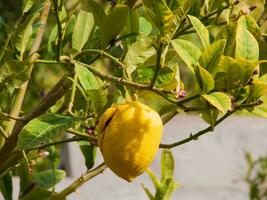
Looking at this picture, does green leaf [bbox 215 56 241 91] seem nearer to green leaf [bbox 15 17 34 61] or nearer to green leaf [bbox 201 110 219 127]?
green leaf [bbox 201 110 219 127]

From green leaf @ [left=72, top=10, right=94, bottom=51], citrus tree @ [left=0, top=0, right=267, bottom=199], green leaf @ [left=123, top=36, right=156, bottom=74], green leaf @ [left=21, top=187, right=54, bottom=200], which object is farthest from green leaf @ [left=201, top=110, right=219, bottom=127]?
green leaf @ [left=21, top=187, right=54, bottom=200]

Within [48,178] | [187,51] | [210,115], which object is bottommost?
[48,178]

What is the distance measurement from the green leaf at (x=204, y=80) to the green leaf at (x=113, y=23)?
0.11 m

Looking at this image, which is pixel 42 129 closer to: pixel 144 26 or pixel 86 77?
pixel 86 77

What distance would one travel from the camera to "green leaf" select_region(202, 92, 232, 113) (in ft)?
2.47

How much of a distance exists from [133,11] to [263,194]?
1.50m

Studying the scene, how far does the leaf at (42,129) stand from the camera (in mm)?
772

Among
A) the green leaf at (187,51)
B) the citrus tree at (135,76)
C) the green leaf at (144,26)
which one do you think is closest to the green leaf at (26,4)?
the citrus tree at (135,76)

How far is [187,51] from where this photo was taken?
2.66 ft

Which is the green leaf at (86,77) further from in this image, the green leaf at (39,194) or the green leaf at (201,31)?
the green leaf at (39,194)

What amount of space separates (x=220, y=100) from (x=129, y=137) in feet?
0.38

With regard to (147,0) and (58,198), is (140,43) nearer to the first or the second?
(147,0)

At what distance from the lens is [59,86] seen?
0.99 meters

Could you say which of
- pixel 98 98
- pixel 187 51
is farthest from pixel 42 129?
pixel 187 51
